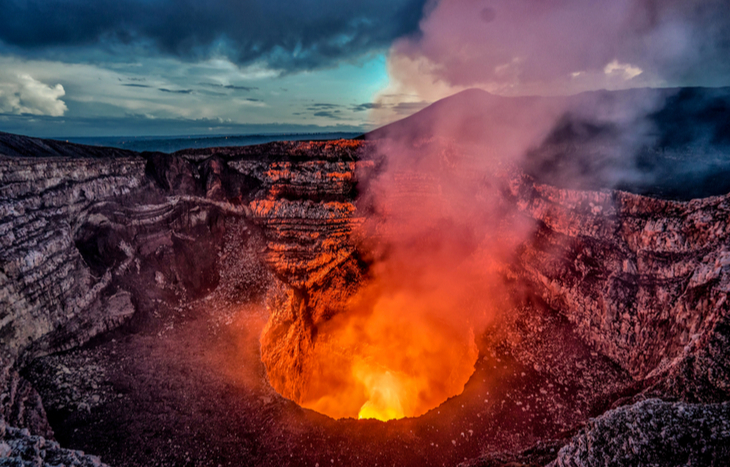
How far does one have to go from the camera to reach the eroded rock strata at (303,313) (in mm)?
10727

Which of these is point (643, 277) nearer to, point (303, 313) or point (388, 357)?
point (388, 357)

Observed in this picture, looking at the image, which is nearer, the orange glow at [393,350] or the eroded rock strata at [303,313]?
the eroded rock strata at [303,313]

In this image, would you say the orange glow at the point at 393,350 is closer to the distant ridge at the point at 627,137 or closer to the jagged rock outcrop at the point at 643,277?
the jagged rock outcrop at the point at 643,277

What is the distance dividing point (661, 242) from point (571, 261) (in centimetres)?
376

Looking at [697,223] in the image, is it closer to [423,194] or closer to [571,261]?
[571,261]

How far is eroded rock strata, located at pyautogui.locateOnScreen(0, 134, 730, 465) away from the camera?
422 inches

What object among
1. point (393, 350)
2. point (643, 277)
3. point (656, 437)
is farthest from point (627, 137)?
point (393, 350)

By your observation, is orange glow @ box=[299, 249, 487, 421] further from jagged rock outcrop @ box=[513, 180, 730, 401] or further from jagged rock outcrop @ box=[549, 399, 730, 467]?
jagged rock outcrop @ box=[549, 399, 730, 467]

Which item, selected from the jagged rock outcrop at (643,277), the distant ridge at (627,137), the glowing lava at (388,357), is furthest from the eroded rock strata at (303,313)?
the distant ridge at (627,137)

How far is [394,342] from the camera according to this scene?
22.7m

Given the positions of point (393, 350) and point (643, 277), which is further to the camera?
point (393, 350)

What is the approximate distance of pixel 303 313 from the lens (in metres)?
21.2

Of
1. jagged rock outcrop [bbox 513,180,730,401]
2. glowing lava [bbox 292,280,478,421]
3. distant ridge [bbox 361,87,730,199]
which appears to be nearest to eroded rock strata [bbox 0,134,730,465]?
jagged rock outcrop [bbox 513,180,730,401]

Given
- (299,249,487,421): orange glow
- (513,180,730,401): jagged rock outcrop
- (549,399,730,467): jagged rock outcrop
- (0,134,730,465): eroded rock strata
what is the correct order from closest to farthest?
(549,399,730,467): jagged rock outcrop
(513,180,730,401): jagged rock outcrop
(0,134,730,465): eroded rock strata
(299,249,487,421): orange glow
